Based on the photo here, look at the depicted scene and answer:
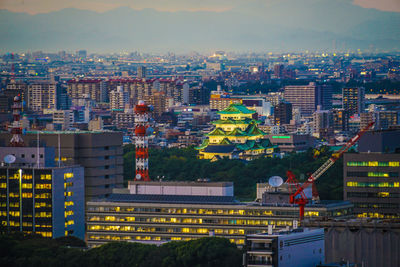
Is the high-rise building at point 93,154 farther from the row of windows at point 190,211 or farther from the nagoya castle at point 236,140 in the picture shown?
the nagoya castle at point 236,140

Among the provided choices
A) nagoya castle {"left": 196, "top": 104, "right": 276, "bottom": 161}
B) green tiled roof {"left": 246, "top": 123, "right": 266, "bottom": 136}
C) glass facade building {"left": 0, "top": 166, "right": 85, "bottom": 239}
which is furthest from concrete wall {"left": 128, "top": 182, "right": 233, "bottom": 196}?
green tiled roof {"left": 246, "top": 123, "right": 266, "bottom": 136}

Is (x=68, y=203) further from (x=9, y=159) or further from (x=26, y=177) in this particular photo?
(x=9, y=159)

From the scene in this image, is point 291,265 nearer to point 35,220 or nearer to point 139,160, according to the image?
point 35,220

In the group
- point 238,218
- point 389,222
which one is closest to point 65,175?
point 238,218

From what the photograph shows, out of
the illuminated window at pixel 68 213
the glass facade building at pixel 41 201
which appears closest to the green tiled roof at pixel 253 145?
the glass facade building at pixel 41 201

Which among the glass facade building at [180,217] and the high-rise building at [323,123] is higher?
the glass facade building at [180,217]

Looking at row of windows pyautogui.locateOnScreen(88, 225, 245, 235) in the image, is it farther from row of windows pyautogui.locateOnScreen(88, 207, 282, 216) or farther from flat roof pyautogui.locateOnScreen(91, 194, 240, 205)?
flat roof pyautogui.locateOnScreen(91, 194, 240, 205)
